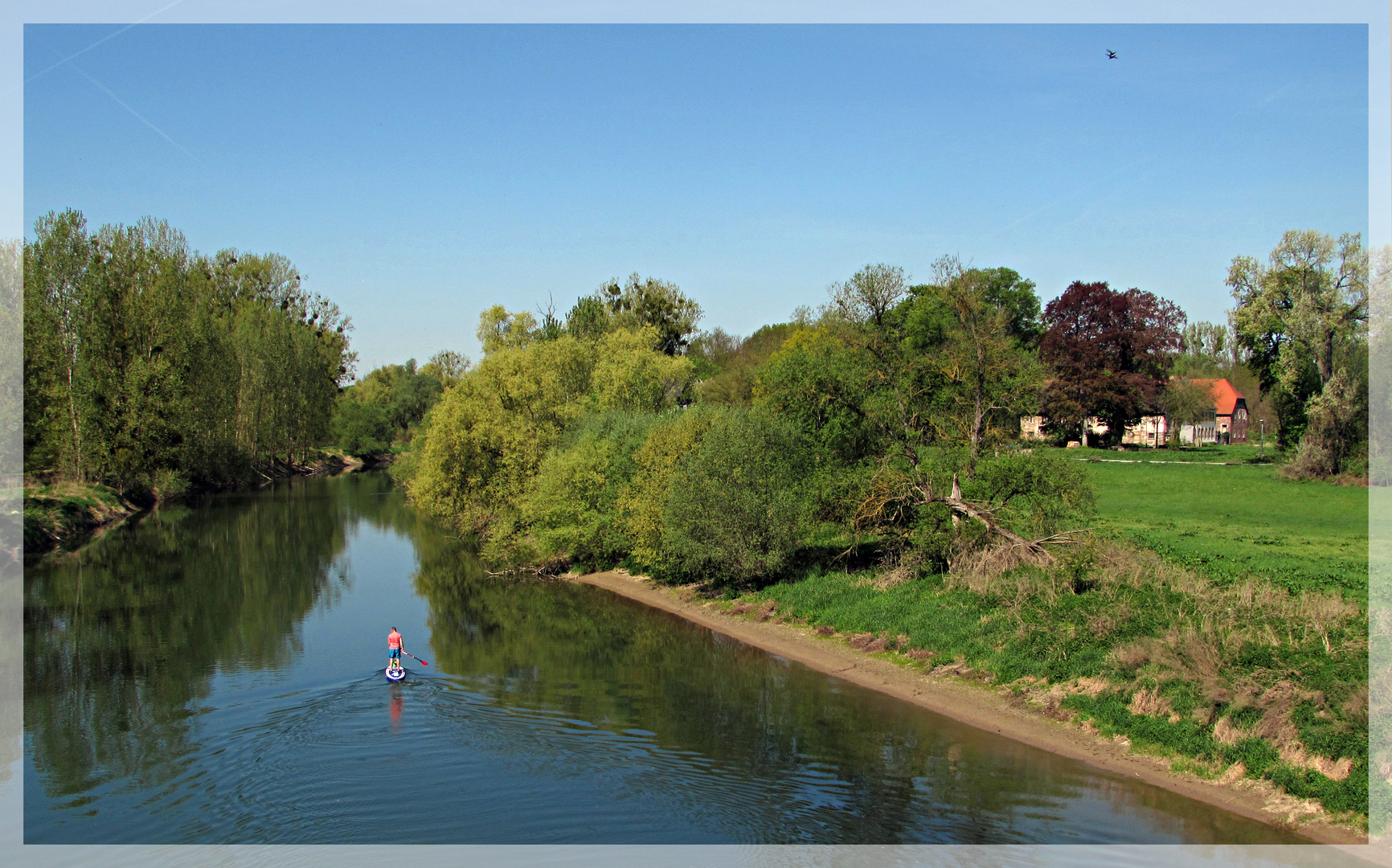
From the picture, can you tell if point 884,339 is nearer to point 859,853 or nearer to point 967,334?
point 967,334

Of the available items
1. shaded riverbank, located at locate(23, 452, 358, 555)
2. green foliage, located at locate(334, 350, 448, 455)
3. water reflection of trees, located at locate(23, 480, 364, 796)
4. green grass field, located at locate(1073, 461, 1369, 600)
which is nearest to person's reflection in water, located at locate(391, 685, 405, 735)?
water reflection of trees, located at locate(23, 480, 364, 796)

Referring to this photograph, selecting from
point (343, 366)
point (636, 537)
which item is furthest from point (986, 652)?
point (343, 366)

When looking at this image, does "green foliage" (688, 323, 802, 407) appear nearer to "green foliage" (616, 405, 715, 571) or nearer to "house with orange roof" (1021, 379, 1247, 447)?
"green foliage" (616, 405, 715, 571)

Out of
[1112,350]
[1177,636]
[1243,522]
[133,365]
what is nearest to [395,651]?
[1177,636]

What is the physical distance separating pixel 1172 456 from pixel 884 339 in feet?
175

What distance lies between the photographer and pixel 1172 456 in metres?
73.7

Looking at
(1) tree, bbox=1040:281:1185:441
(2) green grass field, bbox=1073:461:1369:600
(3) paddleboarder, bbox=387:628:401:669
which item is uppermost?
(1) tree, bbox=1040:281:1185:441

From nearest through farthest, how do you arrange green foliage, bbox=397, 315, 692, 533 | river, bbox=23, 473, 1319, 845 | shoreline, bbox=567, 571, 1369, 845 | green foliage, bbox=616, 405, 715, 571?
river, bbox=23, 473, 1319, 845, shoreline, bbox=567, 571, 1369, 845, green foliage, bbox=616, 405, 715, 571, green foliage, bbox=397, 315, 692, 533

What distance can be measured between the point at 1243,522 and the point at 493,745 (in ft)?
115

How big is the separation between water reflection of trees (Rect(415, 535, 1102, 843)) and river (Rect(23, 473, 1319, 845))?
78 mm

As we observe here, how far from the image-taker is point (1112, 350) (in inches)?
3049

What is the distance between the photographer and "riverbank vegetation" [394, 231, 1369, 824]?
1838 cm

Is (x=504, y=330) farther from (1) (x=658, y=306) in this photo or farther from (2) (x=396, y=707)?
(2) (x=396, y=707)

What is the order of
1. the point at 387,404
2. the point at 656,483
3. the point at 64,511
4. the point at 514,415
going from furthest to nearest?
1. the point at 387,404
2. the point at 64,511
3. the point at 514,415
4. the point at 656,483
